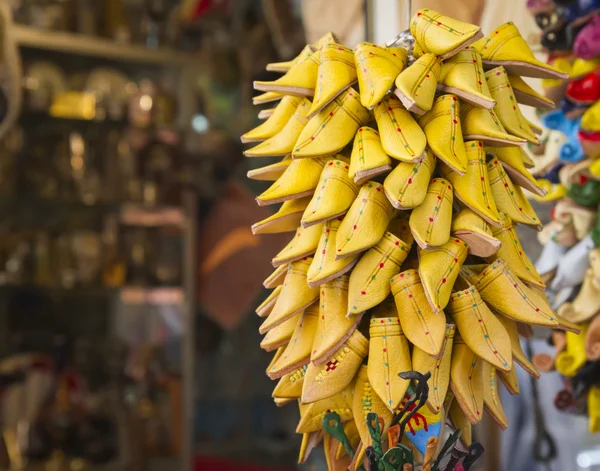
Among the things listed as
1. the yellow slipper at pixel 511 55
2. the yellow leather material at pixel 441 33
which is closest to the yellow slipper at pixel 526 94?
the yellow slipper at pixel 511 55

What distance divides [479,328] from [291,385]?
0.24 meters

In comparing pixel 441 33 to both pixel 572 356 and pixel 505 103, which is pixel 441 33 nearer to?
pixel 505 103

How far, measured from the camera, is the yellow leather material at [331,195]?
0.82 meters

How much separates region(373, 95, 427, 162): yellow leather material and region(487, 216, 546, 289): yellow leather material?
0.12 m

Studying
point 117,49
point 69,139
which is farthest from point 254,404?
point 117,49

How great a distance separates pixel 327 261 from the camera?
83 cm

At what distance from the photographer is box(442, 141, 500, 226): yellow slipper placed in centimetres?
80

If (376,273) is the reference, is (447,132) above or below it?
above

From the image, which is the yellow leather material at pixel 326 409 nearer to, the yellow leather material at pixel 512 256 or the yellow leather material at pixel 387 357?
the yellow leather material at pixel 387 357

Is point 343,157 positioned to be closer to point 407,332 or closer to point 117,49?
point 407,332

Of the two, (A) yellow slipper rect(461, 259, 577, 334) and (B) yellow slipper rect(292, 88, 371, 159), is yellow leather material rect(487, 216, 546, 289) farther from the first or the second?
(B) yellow slipper rect(292, 88, 371, 159)

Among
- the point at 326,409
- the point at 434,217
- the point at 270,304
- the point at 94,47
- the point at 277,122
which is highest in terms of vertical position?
the point at 94,47

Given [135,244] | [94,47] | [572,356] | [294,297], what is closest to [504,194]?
[294,297]

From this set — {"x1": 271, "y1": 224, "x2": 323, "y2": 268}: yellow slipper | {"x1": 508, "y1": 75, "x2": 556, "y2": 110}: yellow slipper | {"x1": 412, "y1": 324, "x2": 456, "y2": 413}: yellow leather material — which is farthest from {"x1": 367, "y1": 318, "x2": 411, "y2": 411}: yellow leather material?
{"x1": 508, "y1": 75, "x2": 556, "y2": 110}: yellow slipper
